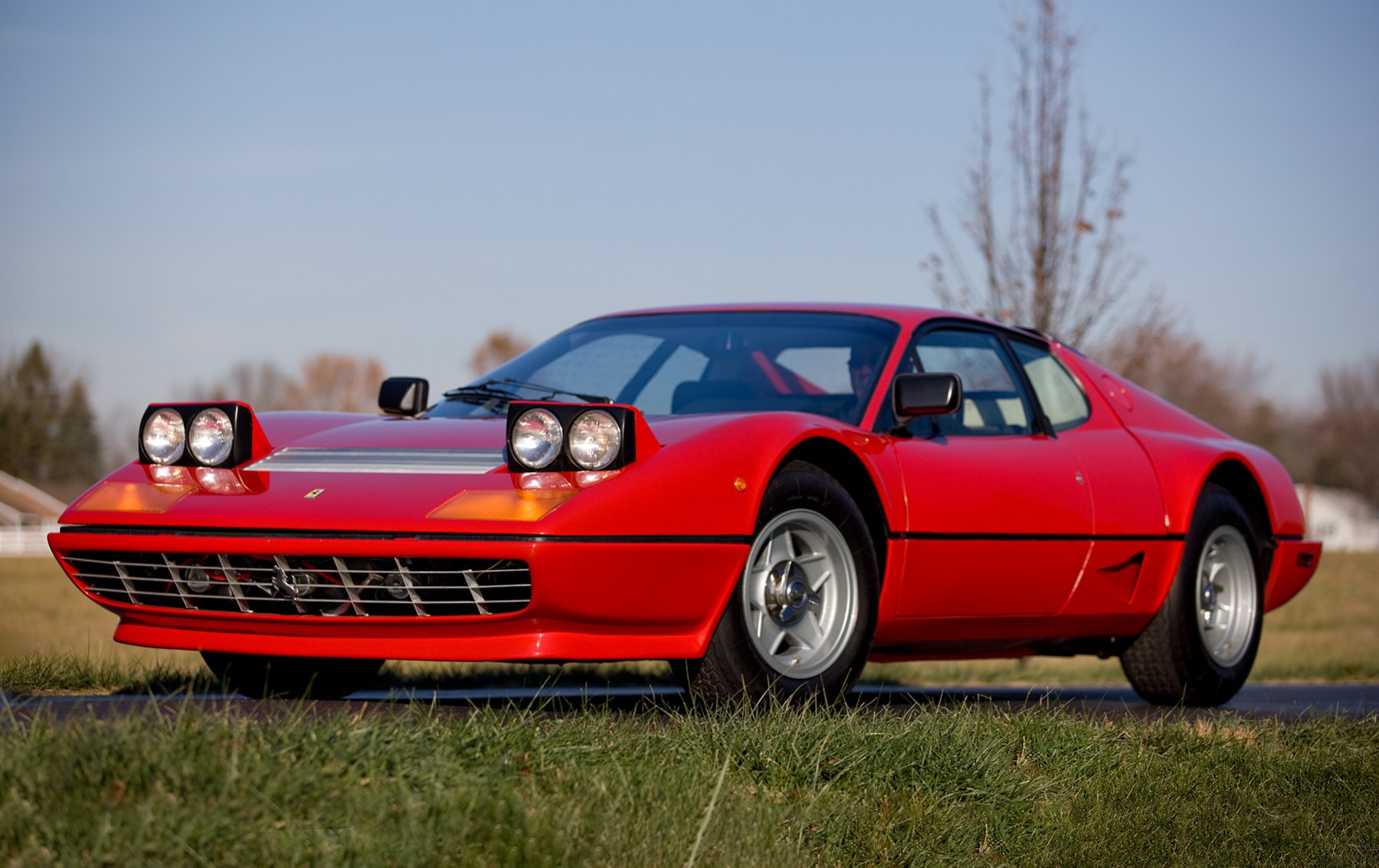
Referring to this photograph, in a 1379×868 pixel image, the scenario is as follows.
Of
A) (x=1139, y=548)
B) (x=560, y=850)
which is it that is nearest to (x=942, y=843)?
(x=560, y=850)

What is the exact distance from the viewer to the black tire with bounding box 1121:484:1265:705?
590 cm

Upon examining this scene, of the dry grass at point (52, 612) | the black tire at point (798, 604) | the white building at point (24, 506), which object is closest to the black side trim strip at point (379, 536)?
the black tire at point (798, 604)

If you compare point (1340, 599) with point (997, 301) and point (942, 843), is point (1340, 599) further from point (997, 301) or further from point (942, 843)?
point (942, 843)

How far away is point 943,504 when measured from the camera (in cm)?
486

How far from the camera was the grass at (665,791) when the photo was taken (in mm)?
2371

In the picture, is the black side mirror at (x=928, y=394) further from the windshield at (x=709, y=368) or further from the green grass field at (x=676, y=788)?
the green grass field at (x=676, y=788)

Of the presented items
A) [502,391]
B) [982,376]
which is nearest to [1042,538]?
[982,376]

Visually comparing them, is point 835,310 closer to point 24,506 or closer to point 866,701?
point 866,701

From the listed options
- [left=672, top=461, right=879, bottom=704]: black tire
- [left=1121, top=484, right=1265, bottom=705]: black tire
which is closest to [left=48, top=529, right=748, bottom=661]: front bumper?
[left=672, top=461, right=879, bottom=704]: black tire

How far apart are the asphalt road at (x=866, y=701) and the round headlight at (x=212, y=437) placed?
68cm

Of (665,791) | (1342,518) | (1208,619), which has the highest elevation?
(665,791)

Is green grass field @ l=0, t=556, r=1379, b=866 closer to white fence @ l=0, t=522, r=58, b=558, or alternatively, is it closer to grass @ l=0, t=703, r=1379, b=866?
grass @ l=0, t=703, r=1379, b=866

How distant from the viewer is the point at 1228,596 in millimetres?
6277

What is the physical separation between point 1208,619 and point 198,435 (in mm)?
4052
